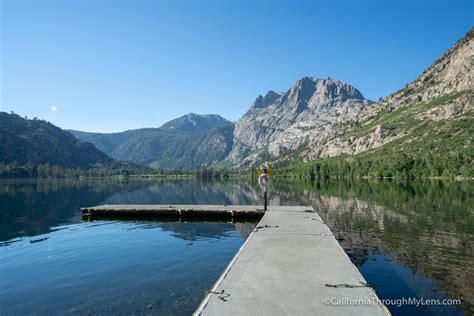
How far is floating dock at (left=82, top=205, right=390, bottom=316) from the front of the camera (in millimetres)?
11008

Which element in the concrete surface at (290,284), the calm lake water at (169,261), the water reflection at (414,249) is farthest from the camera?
the water reflection at (414,249)

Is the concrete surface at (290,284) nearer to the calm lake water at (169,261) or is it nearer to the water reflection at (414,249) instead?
the calm lake water at (169,261)

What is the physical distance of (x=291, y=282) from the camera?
13.7 m

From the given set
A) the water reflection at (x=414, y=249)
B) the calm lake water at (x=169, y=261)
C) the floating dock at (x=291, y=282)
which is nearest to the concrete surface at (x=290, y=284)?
the floating dock at (x=291, y=282)

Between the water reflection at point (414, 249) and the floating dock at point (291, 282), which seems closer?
the floating dock at point (291, 282)

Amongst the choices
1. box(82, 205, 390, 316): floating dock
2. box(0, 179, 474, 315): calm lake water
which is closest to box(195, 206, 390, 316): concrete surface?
box(82, 205, 390, 316): floating dock

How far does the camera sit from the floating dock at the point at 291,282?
11008 millimetres

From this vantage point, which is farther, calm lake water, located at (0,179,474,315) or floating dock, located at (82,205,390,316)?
calm lake water, located at (0,179,474,315)

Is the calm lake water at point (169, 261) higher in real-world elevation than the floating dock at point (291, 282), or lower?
lower

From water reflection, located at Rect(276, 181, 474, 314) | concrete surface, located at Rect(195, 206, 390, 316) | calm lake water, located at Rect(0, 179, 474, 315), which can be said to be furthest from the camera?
water reflection, located at Rect(276, 181, 474, 314)

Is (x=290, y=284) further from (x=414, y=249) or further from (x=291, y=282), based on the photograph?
(x=414, y=249)

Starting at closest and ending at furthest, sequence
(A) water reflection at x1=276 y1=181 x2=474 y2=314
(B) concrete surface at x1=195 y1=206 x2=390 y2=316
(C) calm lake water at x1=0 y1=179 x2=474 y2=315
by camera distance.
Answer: (B) concrete surface at x1=195 y1=206 x2=390 y2=316 < (C) calm lake water at x1=0 y1=179 x2=474 y2=315 < (A) water reflection at x1=276 y1=181 x2=474 y2=314

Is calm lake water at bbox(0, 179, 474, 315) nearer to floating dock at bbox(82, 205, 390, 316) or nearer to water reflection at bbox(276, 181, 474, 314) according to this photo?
water reflection at bbox(276, 181, 474, 314)

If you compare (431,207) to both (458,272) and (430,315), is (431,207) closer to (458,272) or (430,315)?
(458,272)
